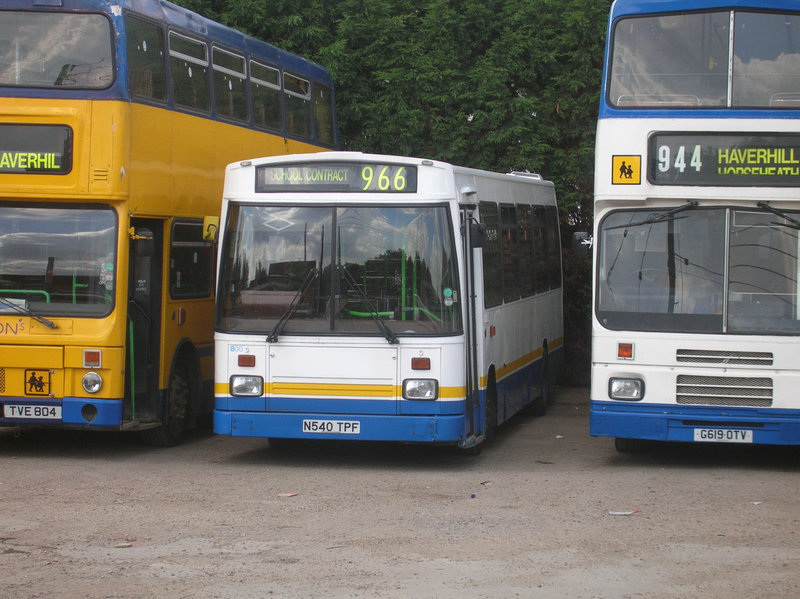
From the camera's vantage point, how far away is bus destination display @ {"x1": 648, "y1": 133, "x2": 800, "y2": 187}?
12016 mm

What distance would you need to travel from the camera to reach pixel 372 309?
1177 centimetres

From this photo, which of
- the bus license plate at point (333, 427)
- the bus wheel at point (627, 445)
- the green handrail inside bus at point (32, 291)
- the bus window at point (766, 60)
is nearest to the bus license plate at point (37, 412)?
the green handrail inside bus at point (32, 291)

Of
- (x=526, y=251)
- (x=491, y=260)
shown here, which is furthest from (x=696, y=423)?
(x=526, y=251)

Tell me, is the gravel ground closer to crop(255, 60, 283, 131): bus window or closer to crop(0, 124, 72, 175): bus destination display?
crop(0, 124, 72, 175): bus destination display

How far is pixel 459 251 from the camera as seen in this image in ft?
38.8

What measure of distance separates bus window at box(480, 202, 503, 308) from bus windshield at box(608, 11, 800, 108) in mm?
2018

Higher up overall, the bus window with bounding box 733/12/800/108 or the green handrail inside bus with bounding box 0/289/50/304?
the bus window with bounding box 733/12/800/108

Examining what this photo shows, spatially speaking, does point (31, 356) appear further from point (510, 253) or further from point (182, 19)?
point (510, 253)

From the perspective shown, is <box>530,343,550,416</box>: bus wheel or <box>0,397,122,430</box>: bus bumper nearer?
<box>0,397,122,430</box>: bus bumper

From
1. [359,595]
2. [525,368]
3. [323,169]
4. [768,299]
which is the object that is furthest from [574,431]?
[359,595]

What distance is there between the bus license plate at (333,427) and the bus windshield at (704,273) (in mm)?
2647

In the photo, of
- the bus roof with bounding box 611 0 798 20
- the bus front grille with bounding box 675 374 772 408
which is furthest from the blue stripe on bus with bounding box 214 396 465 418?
the bus roof with bounding box 611 0 798 20

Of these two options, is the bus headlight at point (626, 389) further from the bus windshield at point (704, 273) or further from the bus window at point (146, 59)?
the bus window at point (146, 59)

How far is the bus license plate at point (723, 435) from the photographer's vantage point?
12.0m
